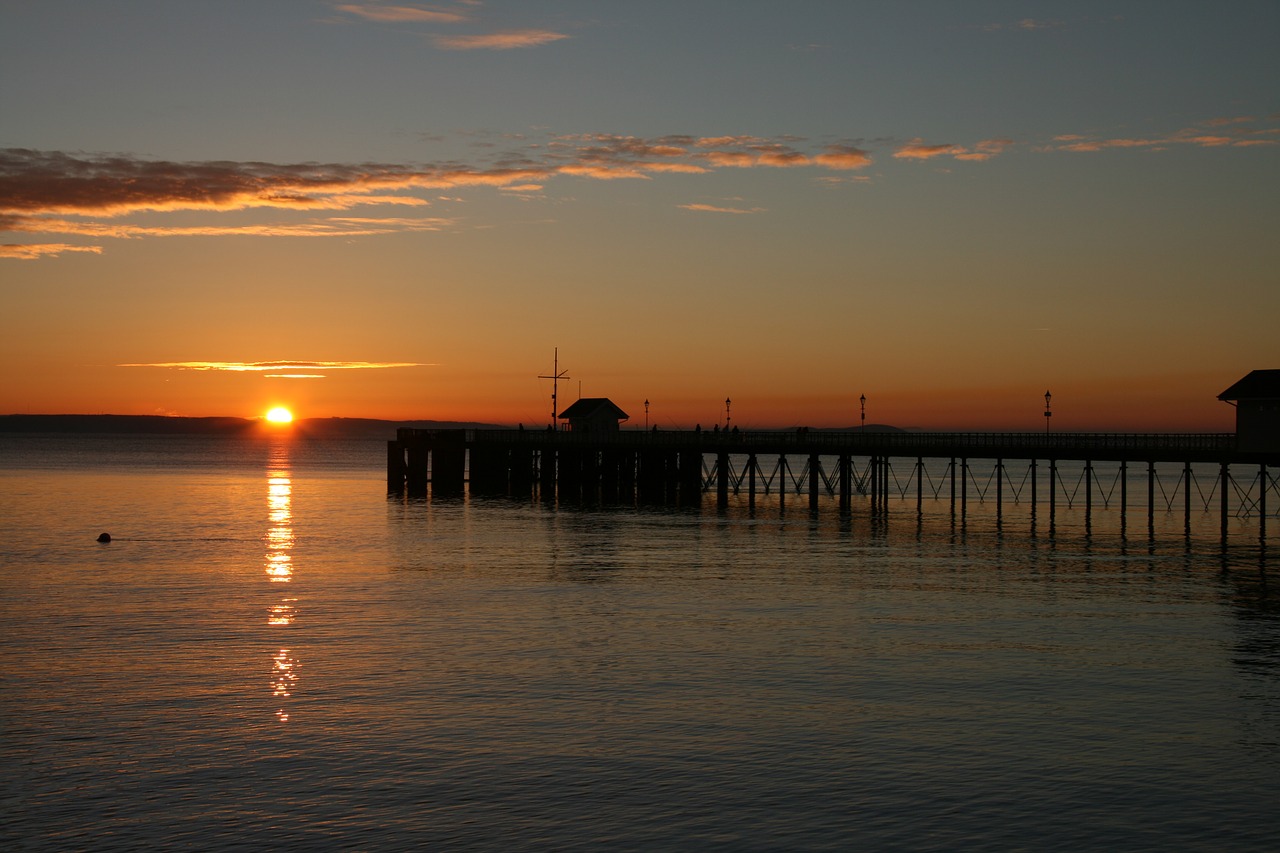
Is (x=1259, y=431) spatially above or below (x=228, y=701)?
above

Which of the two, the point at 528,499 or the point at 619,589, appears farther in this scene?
the point at 528,499

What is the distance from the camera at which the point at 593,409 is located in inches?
4063

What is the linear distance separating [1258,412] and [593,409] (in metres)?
53.1

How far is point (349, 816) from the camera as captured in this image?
18266 mm

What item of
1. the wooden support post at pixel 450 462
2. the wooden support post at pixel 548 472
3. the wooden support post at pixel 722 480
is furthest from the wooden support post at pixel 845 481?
the wooden support post at pixel 450 462

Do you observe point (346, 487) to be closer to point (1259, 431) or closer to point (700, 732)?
point (1259, 431)

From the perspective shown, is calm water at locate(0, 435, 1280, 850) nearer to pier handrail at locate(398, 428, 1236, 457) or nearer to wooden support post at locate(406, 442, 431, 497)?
pier handrail at locate(398, 428, 1236, 457)

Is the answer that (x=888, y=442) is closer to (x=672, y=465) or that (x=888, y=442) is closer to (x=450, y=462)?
(x=672, y=465)

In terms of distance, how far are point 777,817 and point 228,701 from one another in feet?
39.3

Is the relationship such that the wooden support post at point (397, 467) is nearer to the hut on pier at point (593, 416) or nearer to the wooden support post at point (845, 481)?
the hut on pier at point (593, 416)

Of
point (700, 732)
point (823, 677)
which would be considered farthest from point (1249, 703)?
point (700, 732)

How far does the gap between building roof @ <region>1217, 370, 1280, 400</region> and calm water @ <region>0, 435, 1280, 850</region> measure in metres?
14.0

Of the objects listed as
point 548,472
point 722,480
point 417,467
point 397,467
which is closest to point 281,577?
point 722,480

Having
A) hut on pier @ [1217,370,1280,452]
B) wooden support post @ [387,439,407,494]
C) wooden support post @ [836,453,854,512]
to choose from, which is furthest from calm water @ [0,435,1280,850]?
wooden support post @ [387,439,407,494]
